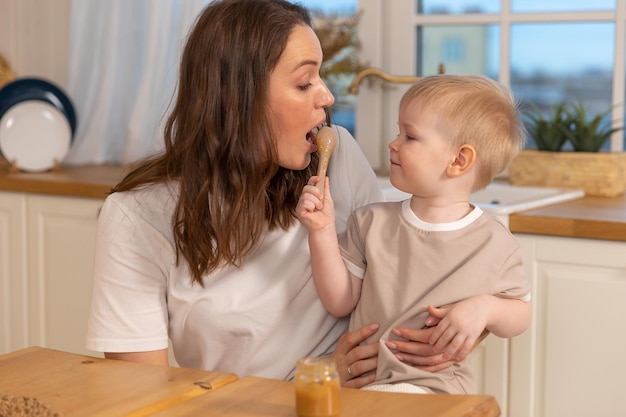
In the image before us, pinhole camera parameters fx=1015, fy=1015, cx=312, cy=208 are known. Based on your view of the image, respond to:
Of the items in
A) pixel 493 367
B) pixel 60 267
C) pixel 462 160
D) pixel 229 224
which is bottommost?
pixel 493 367

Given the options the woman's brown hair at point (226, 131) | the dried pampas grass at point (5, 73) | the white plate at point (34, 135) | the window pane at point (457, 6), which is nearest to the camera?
the woman's brown hair at point (226, 131)

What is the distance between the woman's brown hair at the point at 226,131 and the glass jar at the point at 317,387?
1.81 feet

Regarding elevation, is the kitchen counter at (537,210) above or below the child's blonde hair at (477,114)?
below

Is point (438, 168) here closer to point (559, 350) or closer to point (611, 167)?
point (559, 350)

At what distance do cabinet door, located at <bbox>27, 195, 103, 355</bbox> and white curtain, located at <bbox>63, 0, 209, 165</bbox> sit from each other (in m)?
0.44

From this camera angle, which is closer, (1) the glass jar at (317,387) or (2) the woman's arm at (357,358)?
(1) the glass jar at (317,387)

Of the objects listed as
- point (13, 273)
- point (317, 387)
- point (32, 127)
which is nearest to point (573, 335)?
point (317, 387)

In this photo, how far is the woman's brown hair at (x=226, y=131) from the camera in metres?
1.70

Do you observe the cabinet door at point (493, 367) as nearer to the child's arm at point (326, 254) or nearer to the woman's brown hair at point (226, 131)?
the child's arm at point (326, 254)

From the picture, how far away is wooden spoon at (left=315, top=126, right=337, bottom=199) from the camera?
5.60ft

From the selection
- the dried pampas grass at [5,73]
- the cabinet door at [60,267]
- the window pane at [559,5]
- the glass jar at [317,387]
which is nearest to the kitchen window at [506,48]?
the window pane at [559,5]

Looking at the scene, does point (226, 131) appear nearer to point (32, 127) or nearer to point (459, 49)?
point (459, 49)

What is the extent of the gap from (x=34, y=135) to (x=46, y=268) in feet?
1.49

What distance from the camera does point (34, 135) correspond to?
10.7 ft
